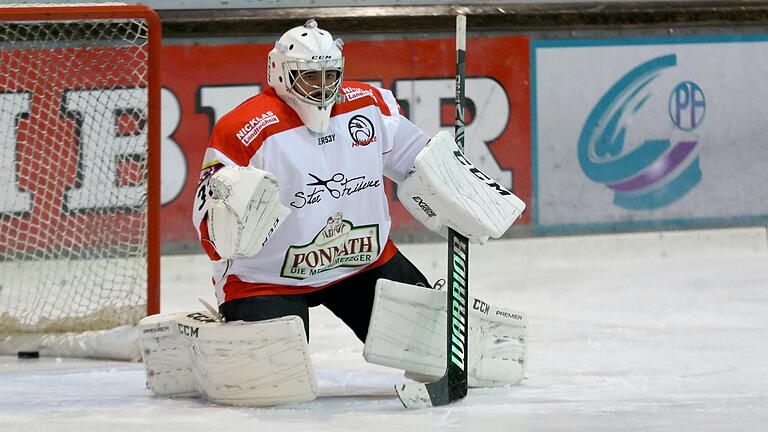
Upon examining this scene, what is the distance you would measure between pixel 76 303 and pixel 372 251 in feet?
4.61

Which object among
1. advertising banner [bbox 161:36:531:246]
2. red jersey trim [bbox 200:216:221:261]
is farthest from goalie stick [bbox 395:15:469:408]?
advertising banner [bbox 161:36:531:246]

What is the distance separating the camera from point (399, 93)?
18.6 ft

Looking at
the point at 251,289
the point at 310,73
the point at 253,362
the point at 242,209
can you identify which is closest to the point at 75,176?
the point at 251,289

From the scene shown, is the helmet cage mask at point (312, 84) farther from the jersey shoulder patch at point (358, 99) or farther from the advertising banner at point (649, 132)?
the advertising banner at point (649, 132)

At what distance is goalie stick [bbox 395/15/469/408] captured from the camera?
3213 mm

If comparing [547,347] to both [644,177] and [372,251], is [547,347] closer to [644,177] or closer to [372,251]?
[372,251]

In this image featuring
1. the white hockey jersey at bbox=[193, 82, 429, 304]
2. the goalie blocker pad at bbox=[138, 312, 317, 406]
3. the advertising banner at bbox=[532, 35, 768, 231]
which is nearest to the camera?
the goalie blocker pad at bbox=[138, 312, 317, 406]

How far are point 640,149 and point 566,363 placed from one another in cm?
213

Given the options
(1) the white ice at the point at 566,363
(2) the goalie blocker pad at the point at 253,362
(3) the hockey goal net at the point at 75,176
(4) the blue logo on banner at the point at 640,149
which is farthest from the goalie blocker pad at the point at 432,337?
(4) the blue logo on banner at the point at 640,149

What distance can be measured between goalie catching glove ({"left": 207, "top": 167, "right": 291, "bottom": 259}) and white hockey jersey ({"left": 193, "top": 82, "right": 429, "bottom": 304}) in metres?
0.17

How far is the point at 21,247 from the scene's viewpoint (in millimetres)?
4766

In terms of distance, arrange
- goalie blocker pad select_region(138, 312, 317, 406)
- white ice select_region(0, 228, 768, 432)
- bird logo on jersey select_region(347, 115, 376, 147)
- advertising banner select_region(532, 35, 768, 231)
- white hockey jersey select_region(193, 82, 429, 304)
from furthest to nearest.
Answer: advertising banner select_region(532, 35, 768, 231) < bird logo on jersey select_region(347, 115, 376, 147) < white hockey jersey select_region(193, 82, 429, 304) < goalie blocker pad select_region(138, 312, 317, 406) < white ice select_region(0, 228, 768, 432)

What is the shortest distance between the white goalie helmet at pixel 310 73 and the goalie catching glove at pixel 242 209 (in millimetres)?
341

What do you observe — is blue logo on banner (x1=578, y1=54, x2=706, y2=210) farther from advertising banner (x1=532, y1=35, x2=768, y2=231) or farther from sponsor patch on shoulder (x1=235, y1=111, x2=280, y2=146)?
sponsor patch on shoulder (x1=235, y1=111, x2=280, y2=146)
